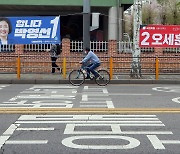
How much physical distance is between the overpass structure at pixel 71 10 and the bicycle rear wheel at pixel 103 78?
16.9 feet

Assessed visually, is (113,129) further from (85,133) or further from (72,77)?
(72,77)

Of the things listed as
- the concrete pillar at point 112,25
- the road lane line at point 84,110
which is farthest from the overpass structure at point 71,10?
the road lane line at point 84,110

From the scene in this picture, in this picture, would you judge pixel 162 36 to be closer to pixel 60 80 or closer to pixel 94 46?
pixel 94 46

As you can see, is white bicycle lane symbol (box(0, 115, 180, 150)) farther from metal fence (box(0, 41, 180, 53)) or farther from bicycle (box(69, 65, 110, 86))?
metal fence (box(0, 41, 180, 53))

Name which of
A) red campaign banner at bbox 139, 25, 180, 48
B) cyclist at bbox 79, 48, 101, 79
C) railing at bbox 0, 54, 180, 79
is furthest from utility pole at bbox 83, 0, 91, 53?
red campaign banner at bbox 139, 25, 180, 48

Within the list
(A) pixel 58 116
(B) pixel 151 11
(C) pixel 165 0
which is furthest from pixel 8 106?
(B) pixel 151 11

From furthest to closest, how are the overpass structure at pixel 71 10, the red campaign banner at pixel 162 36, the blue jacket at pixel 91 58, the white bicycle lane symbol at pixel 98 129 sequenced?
the overpass structure at pixel 71 10, the red campaign banner at pixel 162 36, the blue jacket at pixel 91 58, the white bicycle lane symbol at pixel 98 129

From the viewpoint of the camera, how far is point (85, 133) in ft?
20.9

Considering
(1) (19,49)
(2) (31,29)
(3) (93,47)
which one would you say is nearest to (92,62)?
(3) (93,47)

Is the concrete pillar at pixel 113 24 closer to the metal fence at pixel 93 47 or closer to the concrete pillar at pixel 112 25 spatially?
the concrete pillar at pixel 112 25

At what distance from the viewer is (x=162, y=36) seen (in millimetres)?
17484

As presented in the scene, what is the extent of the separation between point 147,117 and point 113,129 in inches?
53.2

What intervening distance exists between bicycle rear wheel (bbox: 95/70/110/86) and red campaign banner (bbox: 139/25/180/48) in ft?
11.1

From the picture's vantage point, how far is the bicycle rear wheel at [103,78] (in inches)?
579
